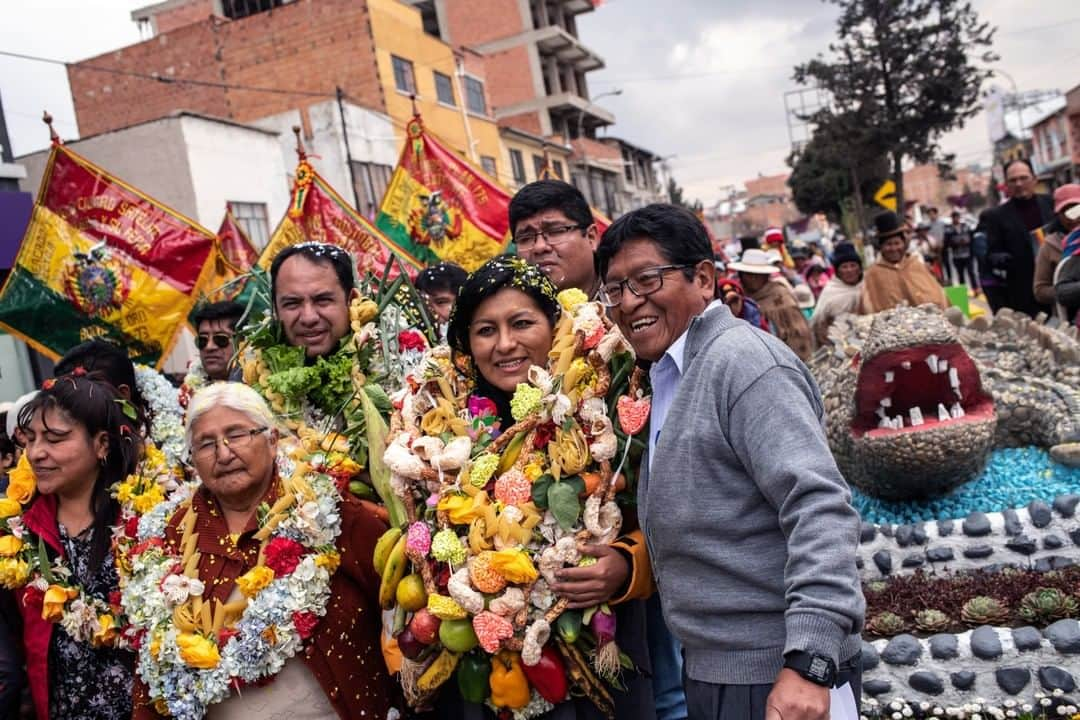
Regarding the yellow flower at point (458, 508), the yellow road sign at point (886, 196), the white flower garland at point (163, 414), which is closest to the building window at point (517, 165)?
the yellow road sign at point (886, 196)

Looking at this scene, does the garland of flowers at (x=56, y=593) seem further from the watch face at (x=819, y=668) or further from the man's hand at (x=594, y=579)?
the watch face at (x=819, y=668)

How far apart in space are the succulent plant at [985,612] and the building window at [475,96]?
2714 centimetres

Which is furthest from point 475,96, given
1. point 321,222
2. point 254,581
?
point 254,581

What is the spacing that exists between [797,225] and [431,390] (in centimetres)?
4763

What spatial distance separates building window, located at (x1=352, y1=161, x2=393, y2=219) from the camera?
2109cm

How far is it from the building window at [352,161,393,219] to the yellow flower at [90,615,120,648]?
1855cm

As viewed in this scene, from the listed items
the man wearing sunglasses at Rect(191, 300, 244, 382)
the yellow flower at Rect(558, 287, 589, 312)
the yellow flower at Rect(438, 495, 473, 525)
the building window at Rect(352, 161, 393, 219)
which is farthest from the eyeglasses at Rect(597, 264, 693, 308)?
the building window at Rect(352, 161, 393, 219)

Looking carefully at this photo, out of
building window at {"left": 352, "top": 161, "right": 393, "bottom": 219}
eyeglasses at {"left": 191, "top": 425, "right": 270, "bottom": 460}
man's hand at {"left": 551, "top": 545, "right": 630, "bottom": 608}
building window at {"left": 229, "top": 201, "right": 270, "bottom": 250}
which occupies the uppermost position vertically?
building window at {"left": 352, "top": 161, "right": 393, "bottom": 219}

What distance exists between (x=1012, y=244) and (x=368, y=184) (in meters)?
16.4

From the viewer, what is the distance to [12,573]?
289 cm

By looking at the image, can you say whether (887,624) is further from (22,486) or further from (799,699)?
(22,486)

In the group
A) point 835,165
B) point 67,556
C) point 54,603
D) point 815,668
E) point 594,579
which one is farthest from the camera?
point 835,165

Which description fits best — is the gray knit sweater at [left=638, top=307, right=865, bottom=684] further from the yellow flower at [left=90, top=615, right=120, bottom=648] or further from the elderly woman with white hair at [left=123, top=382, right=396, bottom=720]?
the yellow flower at [left=90, top=615, right=120, bottom=648]

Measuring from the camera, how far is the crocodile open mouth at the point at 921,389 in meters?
4.39
